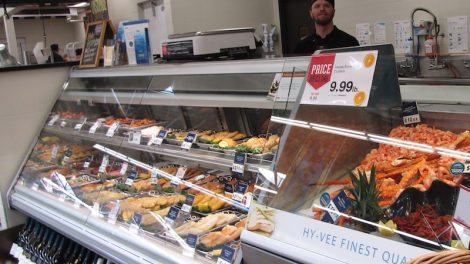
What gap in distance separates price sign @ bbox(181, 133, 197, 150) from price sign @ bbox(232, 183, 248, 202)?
42cm

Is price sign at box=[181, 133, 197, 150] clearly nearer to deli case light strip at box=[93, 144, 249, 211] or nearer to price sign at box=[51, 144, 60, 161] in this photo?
deli case light strip at box=[93, 144, 249, 211]

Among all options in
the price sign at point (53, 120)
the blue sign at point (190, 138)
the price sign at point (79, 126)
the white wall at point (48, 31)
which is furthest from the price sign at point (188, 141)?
the white wall at point (48, 31)

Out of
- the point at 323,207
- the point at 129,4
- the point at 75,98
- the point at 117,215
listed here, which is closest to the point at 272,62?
the point at 323,207

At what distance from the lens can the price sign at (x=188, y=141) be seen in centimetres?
282

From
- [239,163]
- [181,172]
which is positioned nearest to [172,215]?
[181,172]

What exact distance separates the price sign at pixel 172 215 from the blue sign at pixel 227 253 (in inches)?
24.2

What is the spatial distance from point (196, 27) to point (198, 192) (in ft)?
12.2

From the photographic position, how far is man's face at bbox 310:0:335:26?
3690 mm

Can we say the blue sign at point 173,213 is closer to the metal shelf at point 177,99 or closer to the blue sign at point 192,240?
the blue sign at point 192,240

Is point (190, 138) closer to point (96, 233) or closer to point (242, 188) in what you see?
point (242, 188)

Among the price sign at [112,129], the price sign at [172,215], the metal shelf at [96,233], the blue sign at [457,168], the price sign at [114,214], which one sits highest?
the blue sign at [457,168]

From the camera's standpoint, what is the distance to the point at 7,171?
4.24m

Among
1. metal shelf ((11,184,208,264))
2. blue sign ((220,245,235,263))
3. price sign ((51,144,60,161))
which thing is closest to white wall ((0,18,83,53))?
price sign ((51,144,60,161))

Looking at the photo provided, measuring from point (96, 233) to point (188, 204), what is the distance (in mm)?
Answer: 657
